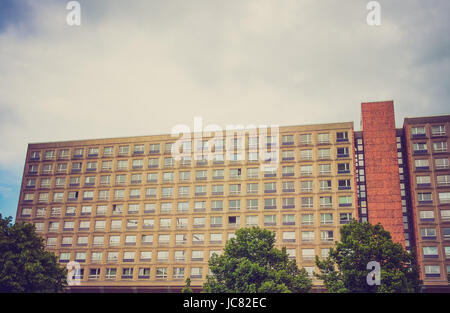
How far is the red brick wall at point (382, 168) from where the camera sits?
7594cm

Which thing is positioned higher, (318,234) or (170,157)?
(170,157)

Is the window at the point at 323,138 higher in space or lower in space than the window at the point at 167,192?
higher

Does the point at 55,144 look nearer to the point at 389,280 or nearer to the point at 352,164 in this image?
the point at 352,164

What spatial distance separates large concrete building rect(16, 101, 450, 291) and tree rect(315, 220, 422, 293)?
24.8 meters

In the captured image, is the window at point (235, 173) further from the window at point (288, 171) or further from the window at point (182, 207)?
the window at point (182, 207)

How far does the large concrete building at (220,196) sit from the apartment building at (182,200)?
18 cm

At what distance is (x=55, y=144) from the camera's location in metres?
85.2

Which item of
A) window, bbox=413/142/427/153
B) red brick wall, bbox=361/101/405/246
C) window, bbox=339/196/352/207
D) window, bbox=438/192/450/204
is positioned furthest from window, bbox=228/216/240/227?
window, bbox=438/192/450/204

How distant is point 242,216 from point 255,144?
42.7 feet

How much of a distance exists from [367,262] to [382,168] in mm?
40766

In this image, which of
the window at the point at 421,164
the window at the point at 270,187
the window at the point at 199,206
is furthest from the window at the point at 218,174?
the window at the point at 421,164

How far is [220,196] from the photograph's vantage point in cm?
7506

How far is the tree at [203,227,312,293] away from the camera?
4269cm
